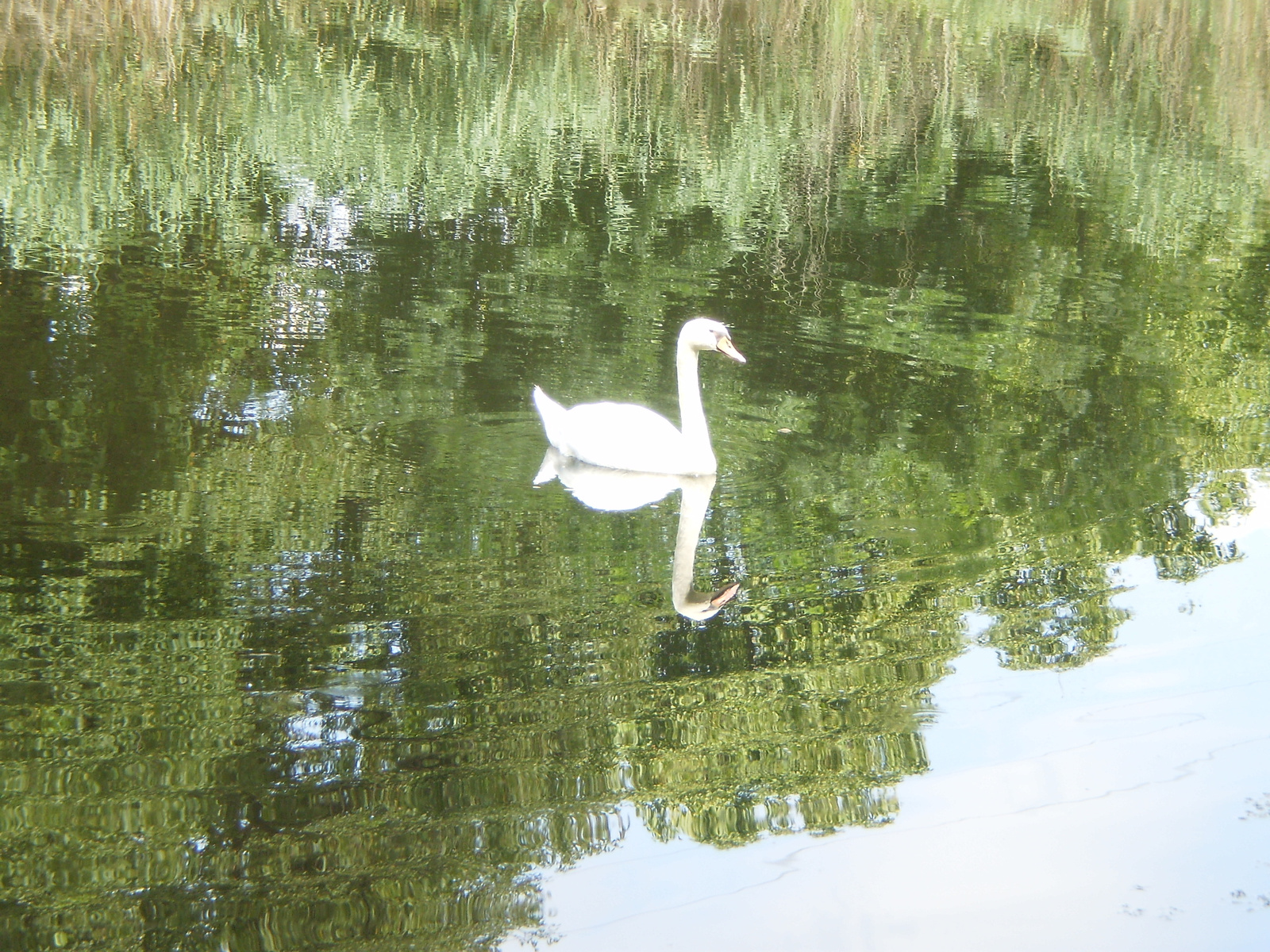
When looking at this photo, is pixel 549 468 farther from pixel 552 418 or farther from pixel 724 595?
pixel 724 595

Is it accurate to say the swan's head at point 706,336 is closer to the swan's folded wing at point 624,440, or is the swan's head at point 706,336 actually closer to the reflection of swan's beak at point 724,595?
the swan's folded wing at point 624,440

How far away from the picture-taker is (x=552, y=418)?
8.41 metres

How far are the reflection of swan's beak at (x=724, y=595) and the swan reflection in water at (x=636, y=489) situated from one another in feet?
0.78

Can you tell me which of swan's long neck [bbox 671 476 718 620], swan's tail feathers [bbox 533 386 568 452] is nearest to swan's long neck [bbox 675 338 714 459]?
swan's long neck [bbox 671 476 718 620]

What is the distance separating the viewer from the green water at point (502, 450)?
4.93 metres

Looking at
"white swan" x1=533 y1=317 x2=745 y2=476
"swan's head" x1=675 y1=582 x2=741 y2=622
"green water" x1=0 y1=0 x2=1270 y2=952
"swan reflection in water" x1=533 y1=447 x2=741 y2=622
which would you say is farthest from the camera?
"white swan" x1=533 y1=317 x2=745 y2=476

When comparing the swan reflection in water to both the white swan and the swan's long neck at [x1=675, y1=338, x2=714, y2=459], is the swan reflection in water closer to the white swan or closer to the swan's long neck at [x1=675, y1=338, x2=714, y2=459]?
the white swan

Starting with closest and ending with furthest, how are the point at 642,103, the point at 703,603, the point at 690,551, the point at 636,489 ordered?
the point at 703,603
the point at 690,551
the point at 636,489
the point at 642,103

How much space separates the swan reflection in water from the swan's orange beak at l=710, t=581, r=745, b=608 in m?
0.24

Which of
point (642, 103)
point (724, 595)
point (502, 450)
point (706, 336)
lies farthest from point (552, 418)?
point (642, 103)

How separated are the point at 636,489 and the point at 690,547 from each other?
1028 millimetres

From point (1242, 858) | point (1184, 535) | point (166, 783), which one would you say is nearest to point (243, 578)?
point (166, 783)

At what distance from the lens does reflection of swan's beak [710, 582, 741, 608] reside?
648cm

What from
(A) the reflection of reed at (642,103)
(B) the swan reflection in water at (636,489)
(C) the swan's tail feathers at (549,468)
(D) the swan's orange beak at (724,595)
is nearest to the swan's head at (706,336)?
(B) the swan reflection in water at (636,489)
